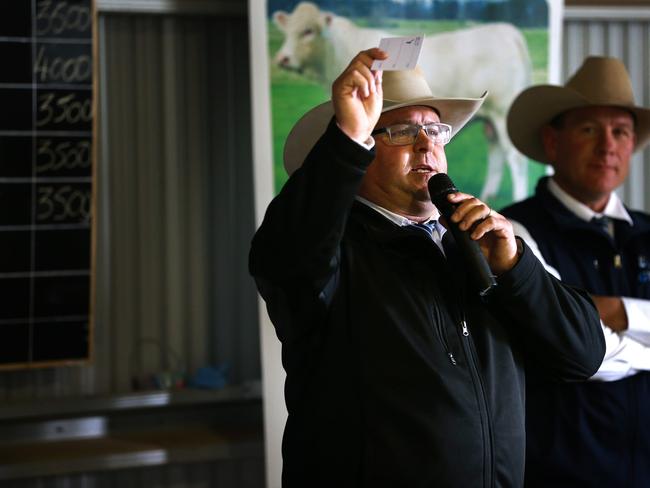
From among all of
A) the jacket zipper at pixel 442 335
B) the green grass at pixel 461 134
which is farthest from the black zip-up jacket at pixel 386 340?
the green grass at pixel 461 134

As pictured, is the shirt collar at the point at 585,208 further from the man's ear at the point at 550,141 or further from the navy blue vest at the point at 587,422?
the man's ear at the point at 550,141

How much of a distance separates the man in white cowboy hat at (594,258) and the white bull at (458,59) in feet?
3.36

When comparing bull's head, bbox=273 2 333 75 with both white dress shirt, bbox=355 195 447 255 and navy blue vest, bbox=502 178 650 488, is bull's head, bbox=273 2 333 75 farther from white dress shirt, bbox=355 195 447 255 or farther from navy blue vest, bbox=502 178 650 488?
white dress shirt, bbox=355 195 447 255

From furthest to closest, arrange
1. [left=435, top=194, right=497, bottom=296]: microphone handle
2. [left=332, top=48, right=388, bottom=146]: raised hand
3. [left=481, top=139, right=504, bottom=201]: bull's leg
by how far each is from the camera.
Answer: [left=481, top=139, right=504, bottom=201]: bull's leg
[left=435, top=194, right=497, bottom=296]: microphone handle
[left=332, top=48, right=388, bottom=146]: raised hand

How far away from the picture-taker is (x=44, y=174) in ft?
10.8

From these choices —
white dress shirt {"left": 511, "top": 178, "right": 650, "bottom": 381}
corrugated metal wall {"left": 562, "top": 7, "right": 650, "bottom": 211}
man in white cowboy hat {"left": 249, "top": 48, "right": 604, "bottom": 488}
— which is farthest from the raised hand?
corrugated metal wall {"left": 562, "top": 7, "right": 650, "bottom": 211}

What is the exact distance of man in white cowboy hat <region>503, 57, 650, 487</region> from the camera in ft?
6.49

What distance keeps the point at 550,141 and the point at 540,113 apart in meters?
0.09

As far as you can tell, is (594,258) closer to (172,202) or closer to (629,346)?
(629,346)

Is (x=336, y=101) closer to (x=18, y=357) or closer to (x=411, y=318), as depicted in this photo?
(x=411, y=318)

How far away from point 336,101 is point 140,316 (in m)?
2.59

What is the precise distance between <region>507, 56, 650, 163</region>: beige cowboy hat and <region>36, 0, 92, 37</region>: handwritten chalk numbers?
1.81m

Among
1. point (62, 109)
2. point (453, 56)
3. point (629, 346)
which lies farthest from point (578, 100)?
point (62, 109)

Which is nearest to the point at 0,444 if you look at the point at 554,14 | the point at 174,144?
the point at 174,144
